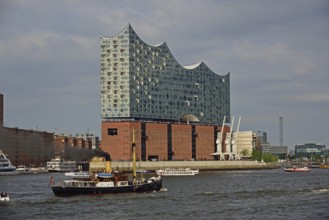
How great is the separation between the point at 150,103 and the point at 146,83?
5.40 metres

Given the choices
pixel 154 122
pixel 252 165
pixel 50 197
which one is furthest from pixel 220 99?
pixel 50 197

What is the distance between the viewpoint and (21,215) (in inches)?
2032

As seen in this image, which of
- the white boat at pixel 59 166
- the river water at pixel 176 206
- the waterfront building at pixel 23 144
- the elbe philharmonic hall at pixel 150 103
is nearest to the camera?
the river water at pixel 176 206

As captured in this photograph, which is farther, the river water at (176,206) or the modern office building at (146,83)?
the modern office building at (146,83)

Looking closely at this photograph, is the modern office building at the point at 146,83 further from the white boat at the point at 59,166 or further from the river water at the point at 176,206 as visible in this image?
the river water at the point at 176,206

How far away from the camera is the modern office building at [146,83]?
538 ft

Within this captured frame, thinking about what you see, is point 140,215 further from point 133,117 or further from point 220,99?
point 220,99

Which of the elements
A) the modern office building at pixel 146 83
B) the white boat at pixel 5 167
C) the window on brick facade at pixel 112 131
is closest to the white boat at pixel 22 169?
the white boat at pixel 5 167

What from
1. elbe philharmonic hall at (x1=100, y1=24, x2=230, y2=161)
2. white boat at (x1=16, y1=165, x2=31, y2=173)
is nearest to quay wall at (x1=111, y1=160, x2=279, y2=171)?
elbe philharmonic hall at (x1=100, y1=24, x2=230, y2=161)

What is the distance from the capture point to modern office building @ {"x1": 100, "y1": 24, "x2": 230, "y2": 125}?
16400 cm

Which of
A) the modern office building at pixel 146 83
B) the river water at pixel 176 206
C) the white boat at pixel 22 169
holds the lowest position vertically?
the river water at pixel 176 206

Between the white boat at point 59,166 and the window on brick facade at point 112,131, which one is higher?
the window on brick facade at point 112,131

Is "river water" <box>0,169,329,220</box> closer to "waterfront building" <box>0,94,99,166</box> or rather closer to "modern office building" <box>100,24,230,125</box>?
"modern office building" <box>100,24,230,125</box>

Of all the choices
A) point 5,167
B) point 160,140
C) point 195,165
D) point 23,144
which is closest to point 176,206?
point 5,167
